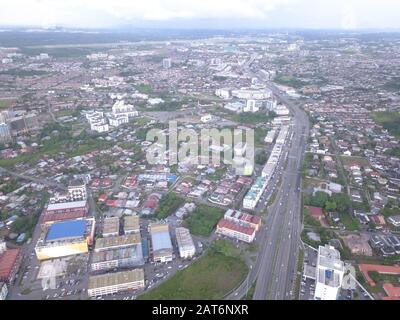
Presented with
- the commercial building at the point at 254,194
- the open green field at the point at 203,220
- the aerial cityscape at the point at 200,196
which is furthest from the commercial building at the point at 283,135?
the open green field at the point at 203,220

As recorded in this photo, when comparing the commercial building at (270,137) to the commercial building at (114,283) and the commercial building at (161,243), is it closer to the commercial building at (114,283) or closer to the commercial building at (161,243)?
the commercial building at (161,243)

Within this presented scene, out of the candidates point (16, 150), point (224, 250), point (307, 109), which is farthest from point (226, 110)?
point (224, 250)

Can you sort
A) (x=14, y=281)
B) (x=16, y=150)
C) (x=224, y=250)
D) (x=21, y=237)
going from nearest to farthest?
(x=14, y=281), (x=224, y=250), (x=21, y=237), (x=16, y=150)

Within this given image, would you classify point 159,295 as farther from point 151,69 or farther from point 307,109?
point 151,69

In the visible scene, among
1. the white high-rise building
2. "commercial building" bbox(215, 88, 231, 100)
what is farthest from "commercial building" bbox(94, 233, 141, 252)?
"commercial building" bbox(215, 88, 231, 100)

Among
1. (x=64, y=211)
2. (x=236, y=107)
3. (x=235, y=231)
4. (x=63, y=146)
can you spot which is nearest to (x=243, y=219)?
(x=235, y=231)

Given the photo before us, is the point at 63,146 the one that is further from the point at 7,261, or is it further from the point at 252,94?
the point at 252,94
